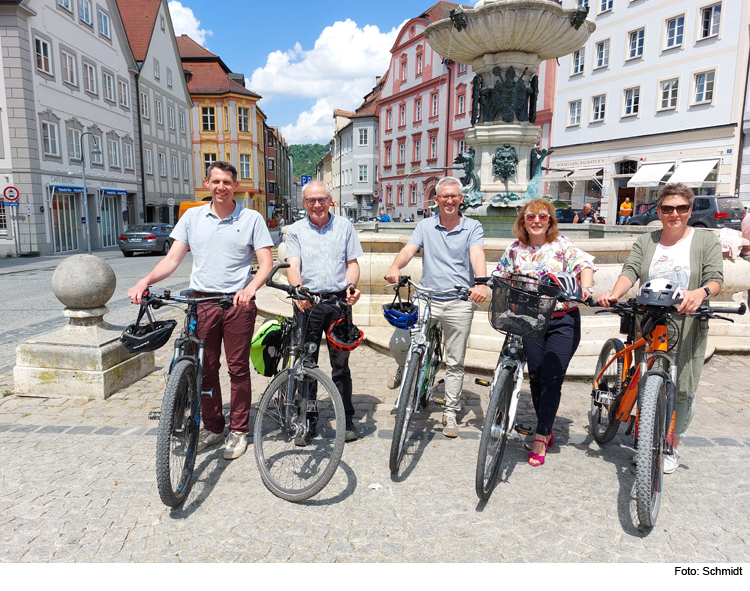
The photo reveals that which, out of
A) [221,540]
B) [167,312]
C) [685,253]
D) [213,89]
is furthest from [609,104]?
[213,89]

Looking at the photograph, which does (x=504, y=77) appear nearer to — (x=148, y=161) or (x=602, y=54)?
(x=602, y=54)

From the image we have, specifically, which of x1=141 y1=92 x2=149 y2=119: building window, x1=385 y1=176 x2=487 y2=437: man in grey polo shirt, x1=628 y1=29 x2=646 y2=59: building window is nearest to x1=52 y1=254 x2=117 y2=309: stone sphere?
x1=385 y1=176 x2=487 y2=437: man in grey polo shirt

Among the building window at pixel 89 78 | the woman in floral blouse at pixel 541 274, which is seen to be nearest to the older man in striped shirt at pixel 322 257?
the woman in floral blouse at pixel 541 274

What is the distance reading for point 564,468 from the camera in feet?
12.6

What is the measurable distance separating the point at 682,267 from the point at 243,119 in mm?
53910

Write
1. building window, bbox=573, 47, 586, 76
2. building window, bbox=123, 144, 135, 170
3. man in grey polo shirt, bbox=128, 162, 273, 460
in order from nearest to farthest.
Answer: man in grey polo shirt, bbox=128, 162, 273, 460 → building window, bbox=573, 47, 586, 76 → building window, bbox=123, 144, 135, 170

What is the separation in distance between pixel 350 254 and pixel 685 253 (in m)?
2.18

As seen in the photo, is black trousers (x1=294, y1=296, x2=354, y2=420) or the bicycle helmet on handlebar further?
black trousers (x1=294, y1=296, x2=354, y2=420)

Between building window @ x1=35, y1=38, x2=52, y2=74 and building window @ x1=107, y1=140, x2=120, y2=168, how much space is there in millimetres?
6230

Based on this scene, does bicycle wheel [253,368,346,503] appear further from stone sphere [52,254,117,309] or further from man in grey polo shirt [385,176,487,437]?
stone sphere [52,254,117,309]

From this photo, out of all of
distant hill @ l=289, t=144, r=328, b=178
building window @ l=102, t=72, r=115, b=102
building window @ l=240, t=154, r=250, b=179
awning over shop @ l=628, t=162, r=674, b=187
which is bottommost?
awning over shop @ l=628, t=162, r=674, b=187

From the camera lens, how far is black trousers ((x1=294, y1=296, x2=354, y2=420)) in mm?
3811

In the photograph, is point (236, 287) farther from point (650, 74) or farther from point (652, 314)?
point (650, 74)

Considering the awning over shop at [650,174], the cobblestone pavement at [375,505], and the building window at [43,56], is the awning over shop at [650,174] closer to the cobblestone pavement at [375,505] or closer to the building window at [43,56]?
the cobblestone pavement at [375,505]
